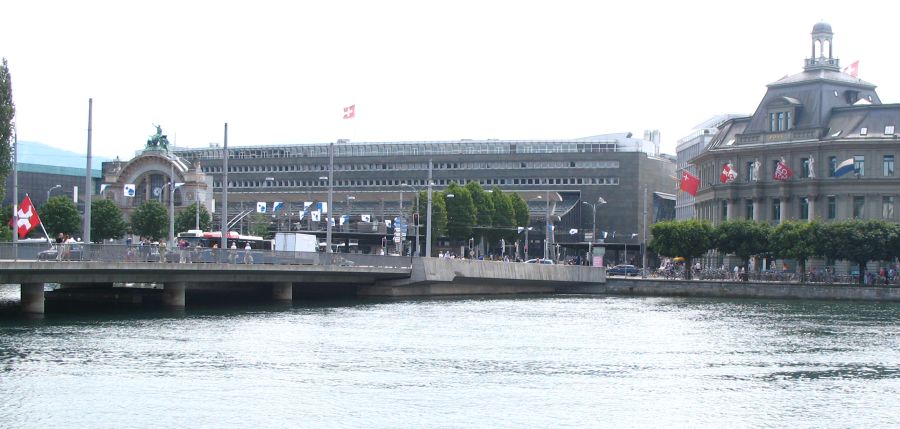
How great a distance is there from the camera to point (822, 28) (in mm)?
132500

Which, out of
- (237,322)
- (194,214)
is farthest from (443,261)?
(194,214)

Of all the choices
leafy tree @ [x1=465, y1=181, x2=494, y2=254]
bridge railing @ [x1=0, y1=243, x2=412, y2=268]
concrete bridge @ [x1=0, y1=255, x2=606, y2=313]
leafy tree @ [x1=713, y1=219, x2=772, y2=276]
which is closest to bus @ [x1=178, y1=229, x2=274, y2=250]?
A: concrete bridge @ [x1=0, y1=255, x2=606, y2=313]

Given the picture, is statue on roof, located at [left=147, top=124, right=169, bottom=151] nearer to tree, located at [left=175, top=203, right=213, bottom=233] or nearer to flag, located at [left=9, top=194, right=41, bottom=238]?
tree, located at [left=175, top=203, right=213, bottom=233]

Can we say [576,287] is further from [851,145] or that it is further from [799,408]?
[799,408]

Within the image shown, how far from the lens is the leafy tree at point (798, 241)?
379 ft

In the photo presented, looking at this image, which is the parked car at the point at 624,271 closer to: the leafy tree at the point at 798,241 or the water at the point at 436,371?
the leafy tree at the point at 798,241

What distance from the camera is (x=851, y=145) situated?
127 meters

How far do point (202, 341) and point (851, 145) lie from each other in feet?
279

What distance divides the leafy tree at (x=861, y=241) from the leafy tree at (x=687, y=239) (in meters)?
12.4

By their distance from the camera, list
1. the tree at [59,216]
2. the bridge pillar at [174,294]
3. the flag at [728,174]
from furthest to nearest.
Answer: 1. the tree at [59,216]
2. the flag at [728,174]
3. the bridge pillar at [174,294]

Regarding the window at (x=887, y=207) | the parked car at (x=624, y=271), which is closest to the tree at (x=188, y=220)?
the parked car at (x=624, y=271)

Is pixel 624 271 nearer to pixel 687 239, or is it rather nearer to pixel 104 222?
pixel 687 239

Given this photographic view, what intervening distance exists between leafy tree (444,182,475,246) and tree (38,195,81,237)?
43729 millimetres

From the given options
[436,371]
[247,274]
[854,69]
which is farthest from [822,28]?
[436,371]
